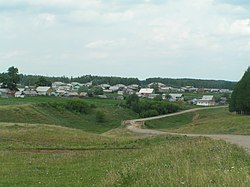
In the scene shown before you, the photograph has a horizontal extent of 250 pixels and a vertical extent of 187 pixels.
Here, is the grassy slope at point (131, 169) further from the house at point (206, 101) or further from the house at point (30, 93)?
the house at point (206, 101)

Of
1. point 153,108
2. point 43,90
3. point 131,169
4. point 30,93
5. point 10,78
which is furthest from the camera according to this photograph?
point 43,90

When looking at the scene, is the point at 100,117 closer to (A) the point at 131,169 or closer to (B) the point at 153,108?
(B) the point at 153,108

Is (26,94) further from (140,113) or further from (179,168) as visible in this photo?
(179,168)

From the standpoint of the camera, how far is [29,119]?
72750mm

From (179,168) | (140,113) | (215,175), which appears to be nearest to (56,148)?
(179,168)

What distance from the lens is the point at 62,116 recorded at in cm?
8694

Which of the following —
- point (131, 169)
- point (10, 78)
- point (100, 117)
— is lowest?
point (100, 117)

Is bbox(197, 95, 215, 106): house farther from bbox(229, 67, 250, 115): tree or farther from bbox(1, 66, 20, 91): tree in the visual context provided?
bbox(229, 67, 250, 115): tree

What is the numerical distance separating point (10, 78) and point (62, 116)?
4374cm

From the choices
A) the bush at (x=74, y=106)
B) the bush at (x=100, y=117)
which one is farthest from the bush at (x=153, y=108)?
the bush at (x=100, y=117)

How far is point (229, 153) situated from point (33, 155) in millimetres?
9639

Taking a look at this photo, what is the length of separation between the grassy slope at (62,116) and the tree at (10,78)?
33.4 metres

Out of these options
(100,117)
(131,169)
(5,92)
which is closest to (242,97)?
(100,117)

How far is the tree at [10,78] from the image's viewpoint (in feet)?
399
